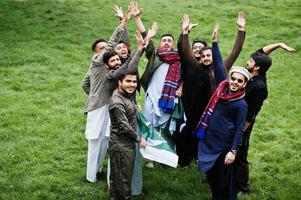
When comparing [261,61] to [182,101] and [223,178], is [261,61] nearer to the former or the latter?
[182,101]

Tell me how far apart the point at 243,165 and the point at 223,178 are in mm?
924

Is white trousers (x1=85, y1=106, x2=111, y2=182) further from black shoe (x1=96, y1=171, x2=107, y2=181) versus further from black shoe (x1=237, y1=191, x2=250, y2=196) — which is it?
black shoe (x1=237, y1=191, x2=250, y2=196)

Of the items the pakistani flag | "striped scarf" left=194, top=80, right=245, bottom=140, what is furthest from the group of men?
the pakistani flag

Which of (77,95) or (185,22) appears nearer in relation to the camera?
(185,22)

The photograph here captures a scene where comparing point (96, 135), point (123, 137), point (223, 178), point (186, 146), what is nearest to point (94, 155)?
point (96, 135)

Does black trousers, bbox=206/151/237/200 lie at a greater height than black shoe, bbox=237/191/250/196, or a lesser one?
greater

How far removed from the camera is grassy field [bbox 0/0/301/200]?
8109 millimetres

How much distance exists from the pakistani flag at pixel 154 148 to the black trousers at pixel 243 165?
1.06m

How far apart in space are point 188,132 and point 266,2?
14409 millimetres

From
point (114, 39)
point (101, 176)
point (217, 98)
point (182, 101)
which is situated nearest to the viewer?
point (217, 98)

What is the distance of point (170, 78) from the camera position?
26.4 feet

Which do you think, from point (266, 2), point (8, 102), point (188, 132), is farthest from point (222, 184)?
point (266, 2)

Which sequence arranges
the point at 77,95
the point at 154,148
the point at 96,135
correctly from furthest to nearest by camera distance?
the point at 77,95 → the point at 96,135 → the point at 154,148

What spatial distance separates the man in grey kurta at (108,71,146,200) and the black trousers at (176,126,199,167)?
143 centimetres
